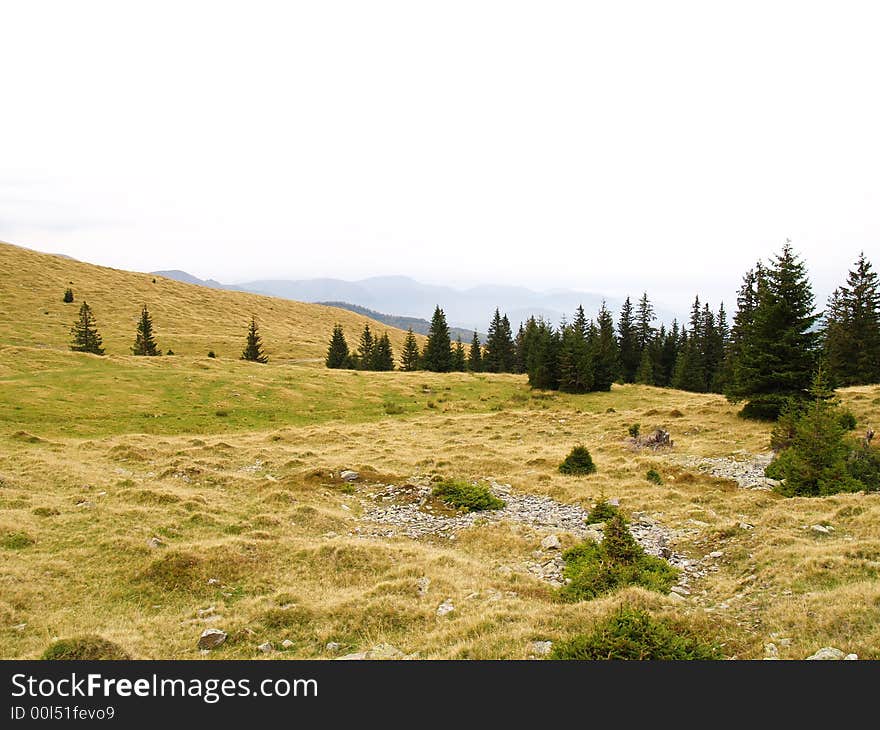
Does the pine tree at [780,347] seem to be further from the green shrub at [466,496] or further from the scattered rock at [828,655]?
the scattered rock at [828,655]

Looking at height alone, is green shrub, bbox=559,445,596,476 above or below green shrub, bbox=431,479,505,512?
above

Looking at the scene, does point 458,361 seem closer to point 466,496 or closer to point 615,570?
point 466,496

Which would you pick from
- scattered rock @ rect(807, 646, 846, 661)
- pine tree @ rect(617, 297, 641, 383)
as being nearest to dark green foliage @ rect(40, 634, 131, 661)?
scattered rock @ rect(807, 646, 846, 661)

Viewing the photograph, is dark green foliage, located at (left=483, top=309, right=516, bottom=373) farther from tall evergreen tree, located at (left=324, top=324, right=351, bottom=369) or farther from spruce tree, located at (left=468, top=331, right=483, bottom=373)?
tall evergreen tree, located at (left=324, top=324, right=351, bottom=369)

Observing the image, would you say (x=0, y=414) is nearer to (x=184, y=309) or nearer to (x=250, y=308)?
(x=184, y=309)

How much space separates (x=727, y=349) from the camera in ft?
212

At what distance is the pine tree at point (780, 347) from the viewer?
29391 millimetres

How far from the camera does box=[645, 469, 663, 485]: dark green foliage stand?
1931 centimetres

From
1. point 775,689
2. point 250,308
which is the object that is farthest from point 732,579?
point 250,308

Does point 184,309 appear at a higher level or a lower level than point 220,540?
higher

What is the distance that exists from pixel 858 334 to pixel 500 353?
173ft

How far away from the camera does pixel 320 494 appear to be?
1911 cm

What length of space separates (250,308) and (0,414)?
99.6 m

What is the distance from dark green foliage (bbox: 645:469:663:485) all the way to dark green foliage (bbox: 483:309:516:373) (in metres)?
69.0
